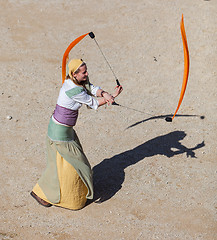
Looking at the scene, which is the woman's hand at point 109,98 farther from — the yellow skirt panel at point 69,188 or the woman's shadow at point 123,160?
the woman's shadow at point 123,160

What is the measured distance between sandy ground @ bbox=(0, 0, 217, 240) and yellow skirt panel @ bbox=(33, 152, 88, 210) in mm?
173

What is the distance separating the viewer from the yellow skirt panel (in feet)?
22.2

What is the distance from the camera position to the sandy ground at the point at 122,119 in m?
7.07

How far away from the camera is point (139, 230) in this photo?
6895 millimetres

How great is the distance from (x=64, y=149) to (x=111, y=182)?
1.39m

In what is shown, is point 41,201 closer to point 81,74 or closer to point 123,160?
point 123,160

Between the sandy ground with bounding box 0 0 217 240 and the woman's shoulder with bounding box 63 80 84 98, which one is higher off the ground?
the woman's shoulder with bounding box 63 80 84 98

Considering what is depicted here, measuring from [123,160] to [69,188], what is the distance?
5.58ft

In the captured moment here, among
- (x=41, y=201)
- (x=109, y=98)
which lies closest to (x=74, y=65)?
(x=109, y=98)

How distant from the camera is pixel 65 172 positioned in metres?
6.77

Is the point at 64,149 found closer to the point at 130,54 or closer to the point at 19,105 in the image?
the point at 19,105

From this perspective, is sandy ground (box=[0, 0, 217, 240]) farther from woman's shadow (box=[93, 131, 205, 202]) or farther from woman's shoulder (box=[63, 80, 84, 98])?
woman's shoulder (box=[63, 80, 84, 98])

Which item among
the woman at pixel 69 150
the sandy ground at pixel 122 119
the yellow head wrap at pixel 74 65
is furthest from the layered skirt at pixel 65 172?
the yellow head wrap at pixel 74 65

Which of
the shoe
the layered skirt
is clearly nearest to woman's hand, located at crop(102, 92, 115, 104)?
the layered skirt
